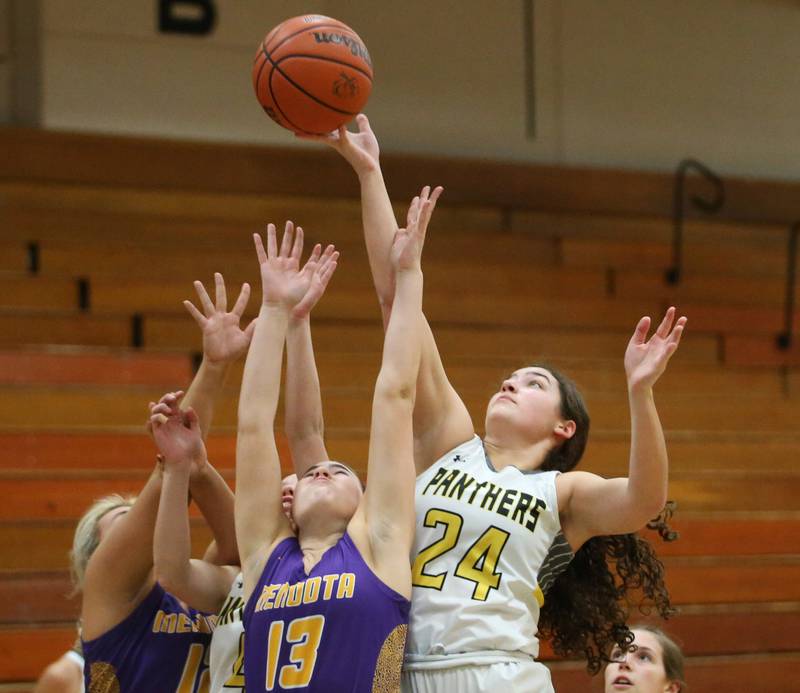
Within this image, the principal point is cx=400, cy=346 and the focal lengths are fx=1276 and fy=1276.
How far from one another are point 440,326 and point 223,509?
3.03 meters

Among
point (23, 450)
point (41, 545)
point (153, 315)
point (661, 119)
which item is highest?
point (661, 119)

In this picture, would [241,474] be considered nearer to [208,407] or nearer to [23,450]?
[208,407]

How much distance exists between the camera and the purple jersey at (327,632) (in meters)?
2.42

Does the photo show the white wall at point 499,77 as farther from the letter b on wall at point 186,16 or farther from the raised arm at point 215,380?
the raised arm at point 215,380

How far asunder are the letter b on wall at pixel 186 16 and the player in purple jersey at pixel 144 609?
4.05 meters

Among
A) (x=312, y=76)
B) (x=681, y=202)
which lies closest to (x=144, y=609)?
(x=312, y=76)

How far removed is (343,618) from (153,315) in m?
3.42

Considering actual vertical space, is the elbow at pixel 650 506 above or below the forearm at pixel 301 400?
below

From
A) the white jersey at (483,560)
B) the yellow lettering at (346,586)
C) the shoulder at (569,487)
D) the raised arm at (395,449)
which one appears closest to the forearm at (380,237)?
the raised arm at (395,449)

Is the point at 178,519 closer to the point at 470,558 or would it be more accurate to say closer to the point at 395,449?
the point at 395,449

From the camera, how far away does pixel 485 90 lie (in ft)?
24.2

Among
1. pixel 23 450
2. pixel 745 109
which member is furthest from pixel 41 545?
pixel 745 109

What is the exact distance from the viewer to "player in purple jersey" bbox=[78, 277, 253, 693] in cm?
292

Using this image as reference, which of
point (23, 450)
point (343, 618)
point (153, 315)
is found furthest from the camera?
point (153, 315)
